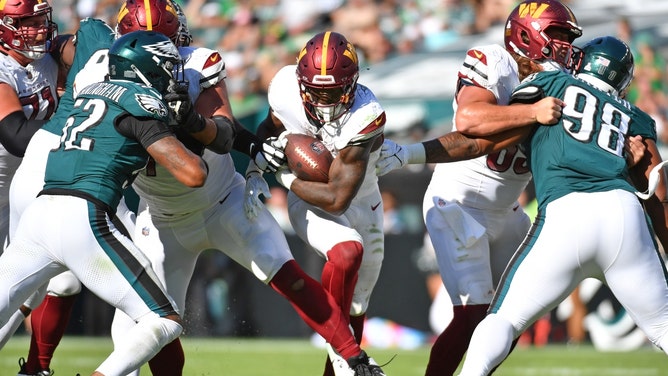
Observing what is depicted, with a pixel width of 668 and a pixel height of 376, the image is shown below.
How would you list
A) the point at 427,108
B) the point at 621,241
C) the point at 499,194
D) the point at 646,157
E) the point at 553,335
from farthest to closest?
the point at 427,108 → the point at 553,335 → the point at 499,194 → the point at 646,157 → the point at 621,241

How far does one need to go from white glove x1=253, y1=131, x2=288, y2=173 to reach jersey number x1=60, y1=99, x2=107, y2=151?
3.03 ft

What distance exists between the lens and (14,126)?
5238 millimetres

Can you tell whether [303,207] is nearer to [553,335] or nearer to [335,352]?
[335,352]

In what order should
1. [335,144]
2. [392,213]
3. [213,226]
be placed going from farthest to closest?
[392,213] < [213,226] < [335,144]

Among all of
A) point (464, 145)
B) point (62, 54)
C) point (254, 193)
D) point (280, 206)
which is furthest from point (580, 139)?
point (280, 206)

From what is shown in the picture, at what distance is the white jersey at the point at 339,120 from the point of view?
4.81 metres

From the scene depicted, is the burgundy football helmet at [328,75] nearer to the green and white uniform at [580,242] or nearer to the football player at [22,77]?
the green and white uniform at [580,242]

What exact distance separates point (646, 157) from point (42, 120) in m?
3.13

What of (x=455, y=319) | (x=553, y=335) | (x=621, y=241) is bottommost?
(x=553, y=335)

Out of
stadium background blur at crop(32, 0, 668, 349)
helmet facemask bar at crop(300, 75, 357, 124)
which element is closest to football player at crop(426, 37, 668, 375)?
helmet facemask bar at crop(300, 75, 357, 124)

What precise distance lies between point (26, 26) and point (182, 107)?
1.49 m

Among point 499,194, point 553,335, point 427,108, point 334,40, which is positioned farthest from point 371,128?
point 427,108

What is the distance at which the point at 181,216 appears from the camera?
5.11 meters

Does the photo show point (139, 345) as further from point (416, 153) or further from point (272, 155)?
point (416, 153)
